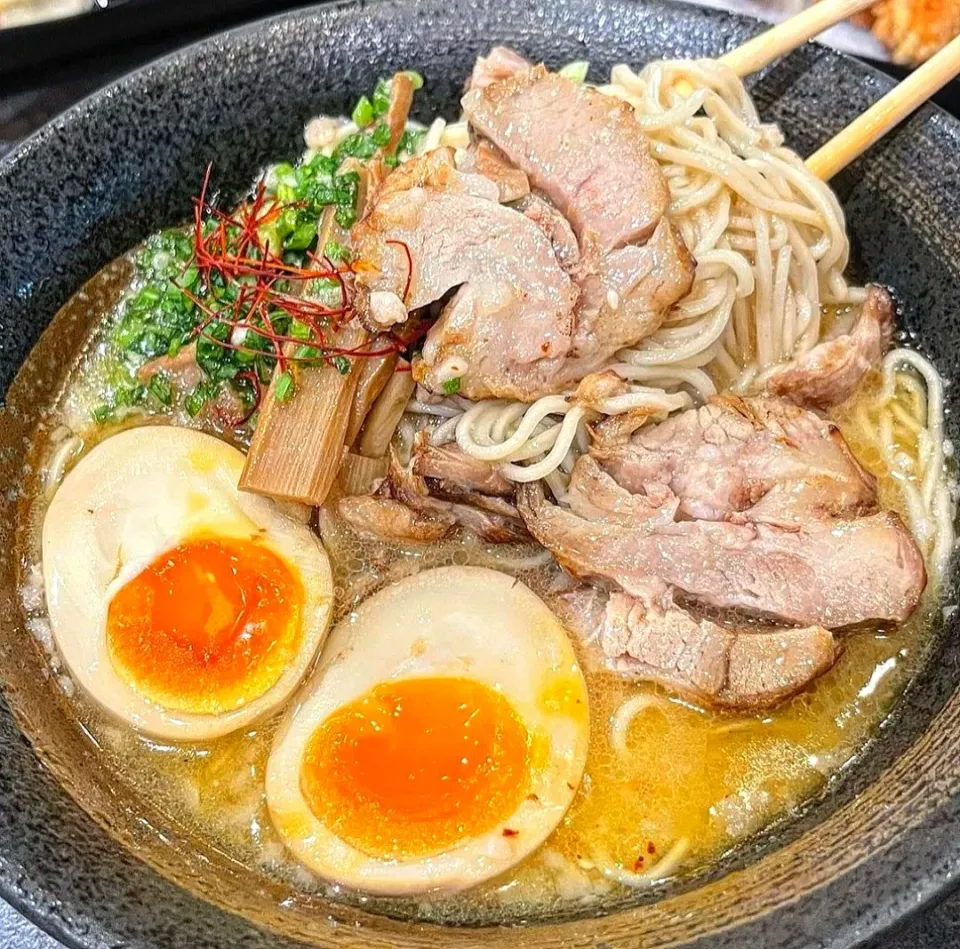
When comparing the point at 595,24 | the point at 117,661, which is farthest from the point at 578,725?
the point at 595,24

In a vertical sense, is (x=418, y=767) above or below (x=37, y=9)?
below

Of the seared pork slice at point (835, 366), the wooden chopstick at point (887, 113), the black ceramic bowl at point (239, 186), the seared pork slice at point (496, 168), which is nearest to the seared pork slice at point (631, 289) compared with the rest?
the seared pork slice at point (496, 168)

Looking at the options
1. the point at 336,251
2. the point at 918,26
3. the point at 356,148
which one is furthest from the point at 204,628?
the point at 918,26

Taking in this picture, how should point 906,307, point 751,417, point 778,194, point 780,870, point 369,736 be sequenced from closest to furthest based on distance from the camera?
point 780,870 → point 369,736 → point 751,417 → point 778,194 → point 906,307

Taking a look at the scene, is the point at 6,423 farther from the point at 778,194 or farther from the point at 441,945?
the point at 778,194

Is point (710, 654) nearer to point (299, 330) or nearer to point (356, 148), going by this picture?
point (299, 330)

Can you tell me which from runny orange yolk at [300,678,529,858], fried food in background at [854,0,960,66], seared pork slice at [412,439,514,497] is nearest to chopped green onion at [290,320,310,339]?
seared pork slice at [412,439,514,497]

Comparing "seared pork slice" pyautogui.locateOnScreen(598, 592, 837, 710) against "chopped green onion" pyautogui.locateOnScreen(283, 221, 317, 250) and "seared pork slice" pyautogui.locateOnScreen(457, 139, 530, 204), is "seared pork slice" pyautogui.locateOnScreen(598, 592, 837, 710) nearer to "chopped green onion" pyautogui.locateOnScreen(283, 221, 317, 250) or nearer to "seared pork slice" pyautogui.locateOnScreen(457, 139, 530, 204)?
"seared pork slice" pyautogui.locateOnScreen(457, 139, 530, 204)
